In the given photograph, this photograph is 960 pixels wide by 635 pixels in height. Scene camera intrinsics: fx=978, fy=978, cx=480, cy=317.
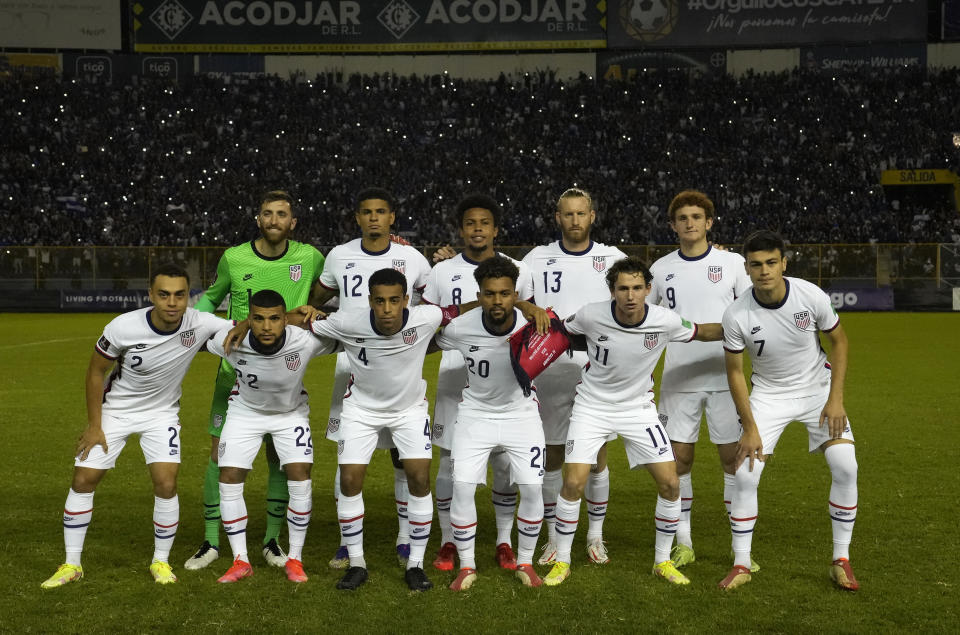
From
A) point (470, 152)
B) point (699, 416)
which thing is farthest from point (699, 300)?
point (470, 152)

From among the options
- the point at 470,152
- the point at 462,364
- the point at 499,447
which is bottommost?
the point at 499,447

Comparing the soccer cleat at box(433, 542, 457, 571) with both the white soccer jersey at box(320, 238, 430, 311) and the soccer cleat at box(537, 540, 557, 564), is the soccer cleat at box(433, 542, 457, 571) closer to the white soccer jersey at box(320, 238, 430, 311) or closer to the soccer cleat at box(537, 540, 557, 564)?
the soccer cleat at box(537, 540, 557, 564)

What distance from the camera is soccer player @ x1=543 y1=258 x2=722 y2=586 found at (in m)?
5.61

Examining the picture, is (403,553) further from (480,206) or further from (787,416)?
(787,416)

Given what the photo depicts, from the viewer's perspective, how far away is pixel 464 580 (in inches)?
216

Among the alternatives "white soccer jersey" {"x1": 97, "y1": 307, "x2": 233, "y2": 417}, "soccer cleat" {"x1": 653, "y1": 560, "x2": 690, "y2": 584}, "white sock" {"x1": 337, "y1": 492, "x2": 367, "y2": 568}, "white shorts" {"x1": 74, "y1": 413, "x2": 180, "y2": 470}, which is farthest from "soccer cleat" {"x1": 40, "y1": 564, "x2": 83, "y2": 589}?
"soccer cleat" {"x1": 653, "y1": 560, "x2": 690, "y2": 584}

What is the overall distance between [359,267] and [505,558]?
2.04 m

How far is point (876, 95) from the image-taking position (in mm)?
39188

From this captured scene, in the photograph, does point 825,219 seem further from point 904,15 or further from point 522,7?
point 522,7

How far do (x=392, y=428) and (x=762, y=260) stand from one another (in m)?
2.32

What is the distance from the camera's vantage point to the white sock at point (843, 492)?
550 cm

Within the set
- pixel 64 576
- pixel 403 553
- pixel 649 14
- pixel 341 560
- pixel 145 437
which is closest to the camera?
pixel 64 576

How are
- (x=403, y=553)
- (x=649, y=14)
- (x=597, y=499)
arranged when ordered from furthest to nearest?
(x=649, y=14), (x=597, y=499), (x=403, y=553)

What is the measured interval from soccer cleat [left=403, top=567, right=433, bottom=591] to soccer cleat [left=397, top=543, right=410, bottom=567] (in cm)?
41
